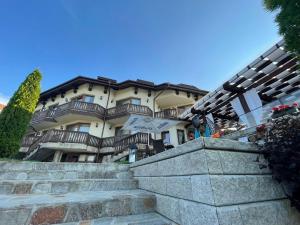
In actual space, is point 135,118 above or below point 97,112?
below

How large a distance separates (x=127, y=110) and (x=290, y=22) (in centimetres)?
1220

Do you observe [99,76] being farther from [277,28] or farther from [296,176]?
[296,176]

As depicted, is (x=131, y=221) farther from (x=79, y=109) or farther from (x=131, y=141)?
(x=79, y=109)

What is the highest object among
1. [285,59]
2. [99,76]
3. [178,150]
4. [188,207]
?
[99,76]

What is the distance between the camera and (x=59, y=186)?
2766 mm

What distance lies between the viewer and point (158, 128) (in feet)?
Result: 25.8

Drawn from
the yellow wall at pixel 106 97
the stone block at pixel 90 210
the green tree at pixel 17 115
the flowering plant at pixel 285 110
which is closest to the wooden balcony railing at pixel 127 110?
the yellow wall at pixel 106 97

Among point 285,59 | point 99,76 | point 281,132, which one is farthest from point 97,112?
point 281,132

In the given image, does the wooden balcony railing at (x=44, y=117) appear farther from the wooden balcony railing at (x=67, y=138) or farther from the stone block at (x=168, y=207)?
the stone block at (x=168, y=207)

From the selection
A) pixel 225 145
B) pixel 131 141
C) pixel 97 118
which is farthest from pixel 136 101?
pixel 225 145

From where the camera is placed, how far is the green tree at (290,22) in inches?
104

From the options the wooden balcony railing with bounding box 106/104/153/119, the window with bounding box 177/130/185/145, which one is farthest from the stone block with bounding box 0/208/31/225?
the window with bounding box 177/130/185/145

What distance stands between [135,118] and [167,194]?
5.44 meters

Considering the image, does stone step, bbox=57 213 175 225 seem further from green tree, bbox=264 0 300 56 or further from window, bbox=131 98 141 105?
window, bbox=131 98 141 105
